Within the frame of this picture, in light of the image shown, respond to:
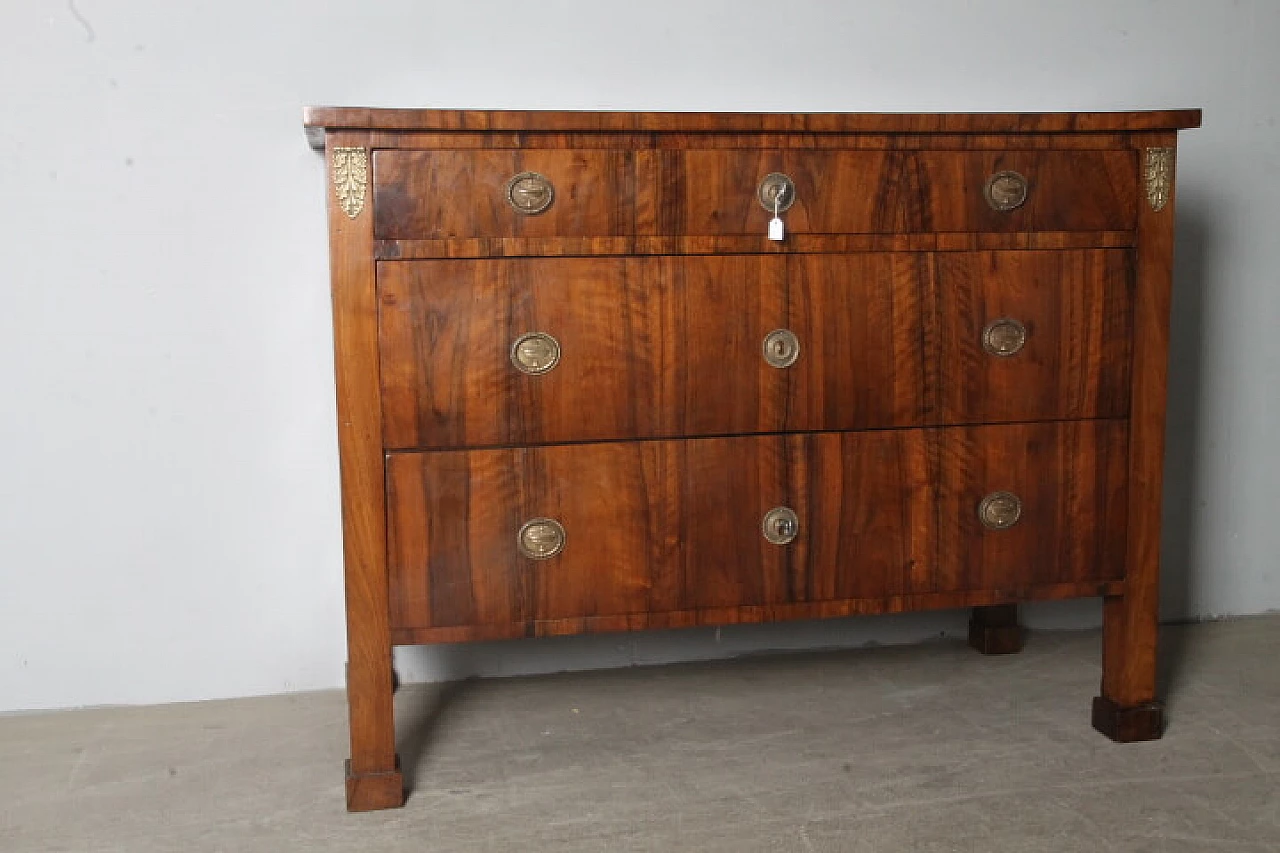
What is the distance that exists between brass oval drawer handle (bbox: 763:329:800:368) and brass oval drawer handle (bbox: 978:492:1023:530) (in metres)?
0.42

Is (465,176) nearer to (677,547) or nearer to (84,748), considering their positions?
(677,547)

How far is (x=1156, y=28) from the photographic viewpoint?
2.71 meters

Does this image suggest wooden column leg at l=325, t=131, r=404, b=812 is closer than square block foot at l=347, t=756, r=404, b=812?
Yes

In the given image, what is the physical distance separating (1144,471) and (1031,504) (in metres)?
0.21

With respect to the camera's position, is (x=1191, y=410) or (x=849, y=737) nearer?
(x=849, y=737)

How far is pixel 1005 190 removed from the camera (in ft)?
6.39

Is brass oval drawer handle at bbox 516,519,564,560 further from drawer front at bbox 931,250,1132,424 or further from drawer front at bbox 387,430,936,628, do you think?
drawer front at bbox 931,250,1132,424

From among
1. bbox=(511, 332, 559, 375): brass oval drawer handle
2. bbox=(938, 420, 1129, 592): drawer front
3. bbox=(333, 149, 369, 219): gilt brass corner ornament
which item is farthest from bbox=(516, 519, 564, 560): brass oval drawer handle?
bbox=(938, 420, 1129, 592): drawer front

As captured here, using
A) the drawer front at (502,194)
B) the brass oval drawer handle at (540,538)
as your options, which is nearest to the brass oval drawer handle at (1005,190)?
the drawer front at (502,194)

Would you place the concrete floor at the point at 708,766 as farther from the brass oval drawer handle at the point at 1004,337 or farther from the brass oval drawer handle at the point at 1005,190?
the brass oval drawer handle at the point at 1005,190

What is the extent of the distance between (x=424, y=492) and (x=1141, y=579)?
124 cm

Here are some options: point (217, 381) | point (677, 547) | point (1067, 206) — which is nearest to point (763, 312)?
point (677, 547)

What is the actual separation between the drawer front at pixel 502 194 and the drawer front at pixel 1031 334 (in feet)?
1.83

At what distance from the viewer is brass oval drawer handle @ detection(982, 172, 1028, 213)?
6.38 feet
